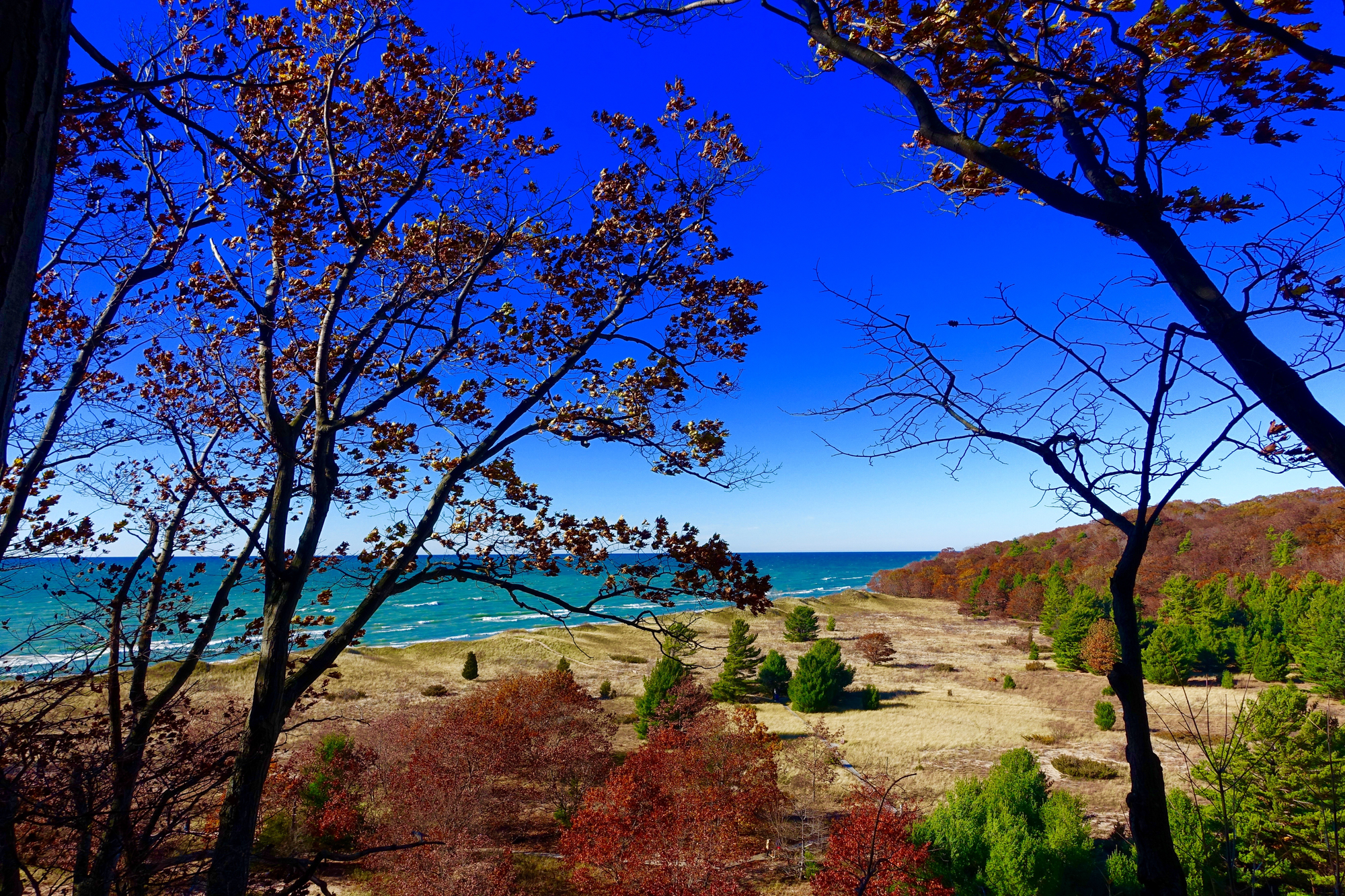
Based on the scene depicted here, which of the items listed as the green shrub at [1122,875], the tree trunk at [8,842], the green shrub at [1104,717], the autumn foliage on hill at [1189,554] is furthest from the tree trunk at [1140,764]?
the autumn foliage on hill at [1189,554]

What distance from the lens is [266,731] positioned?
13.3 feet

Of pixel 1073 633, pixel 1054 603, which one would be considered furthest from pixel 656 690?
pixel 1054 603

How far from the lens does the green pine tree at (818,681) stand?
90.7 feet

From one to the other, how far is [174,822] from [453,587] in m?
99.1

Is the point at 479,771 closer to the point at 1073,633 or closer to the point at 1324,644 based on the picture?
the point at 1324,644

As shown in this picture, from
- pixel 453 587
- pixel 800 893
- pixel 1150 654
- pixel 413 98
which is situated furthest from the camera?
pixel 453 587

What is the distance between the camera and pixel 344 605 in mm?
60656

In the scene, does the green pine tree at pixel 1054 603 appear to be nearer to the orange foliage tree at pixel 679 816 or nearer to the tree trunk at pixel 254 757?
the orange foliage tree at pixel 679 816

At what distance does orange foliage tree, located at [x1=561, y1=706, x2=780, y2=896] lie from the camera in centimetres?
1148

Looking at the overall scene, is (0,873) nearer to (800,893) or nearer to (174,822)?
(174,822)

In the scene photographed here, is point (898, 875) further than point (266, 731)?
Yes

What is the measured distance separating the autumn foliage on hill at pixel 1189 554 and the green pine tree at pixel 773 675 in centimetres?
1826

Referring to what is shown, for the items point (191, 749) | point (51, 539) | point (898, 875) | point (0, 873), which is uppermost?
point (51, 539)

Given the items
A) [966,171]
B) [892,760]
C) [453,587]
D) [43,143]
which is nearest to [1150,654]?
[892,760]
